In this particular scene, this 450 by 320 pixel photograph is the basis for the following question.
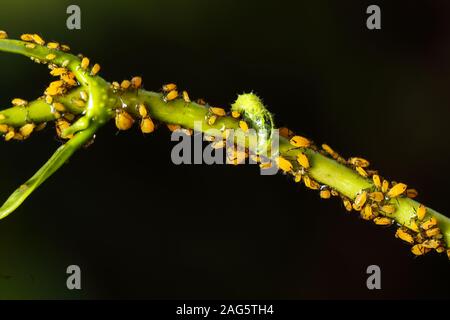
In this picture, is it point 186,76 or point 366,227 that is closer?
point 186,76

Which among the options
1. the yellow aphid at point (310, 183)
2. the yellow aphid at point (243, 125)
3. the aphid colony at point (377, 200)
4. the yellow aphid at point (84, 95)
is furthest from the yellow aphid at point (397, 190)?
the yellow aphid at point (84, 95)

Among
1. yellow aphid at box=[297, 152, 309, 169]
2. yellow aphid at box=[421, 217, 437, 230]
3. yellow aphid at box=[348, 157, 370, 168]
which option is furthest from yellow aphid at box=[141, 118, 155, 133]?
yellow aphid at box=[421, 217, 437, 230]

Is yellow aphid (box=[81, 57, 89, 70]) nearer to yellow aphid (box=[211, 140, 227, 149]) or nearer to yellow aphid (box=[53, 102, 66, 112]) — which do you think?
yellow aphid (box=[53, 102, 66, 112])

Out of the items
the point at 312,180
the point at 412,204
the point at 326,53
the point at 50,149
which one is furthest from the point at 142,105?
the point at 326,53

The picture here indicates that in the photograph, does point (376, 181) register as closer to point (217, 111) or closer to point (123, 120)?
point (217, 111)

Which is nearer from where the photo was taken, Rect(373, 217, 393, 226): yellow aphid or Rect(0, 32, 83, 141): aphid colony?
Rect(0, 32, 83, 141): aphid colony

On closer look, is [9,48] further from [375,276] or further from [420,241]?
[375,276]
